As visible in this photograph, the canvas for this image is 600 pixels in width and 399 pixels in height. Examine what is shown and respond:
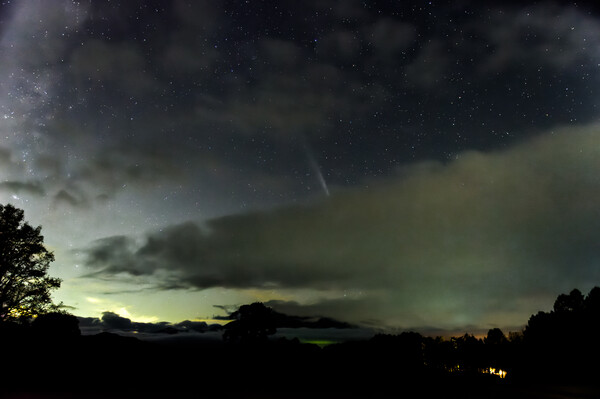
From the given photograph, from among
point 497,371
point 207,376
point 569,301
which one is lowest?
point 497,371

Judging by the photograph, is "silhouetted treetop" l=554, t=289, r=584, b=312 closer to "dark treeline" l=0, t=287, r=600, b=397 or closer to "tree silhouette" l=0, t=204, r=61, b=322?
"dark treeline" l=0, t=287, r=600, b=397

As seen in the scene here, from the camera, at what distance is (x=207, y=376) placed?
2231cm

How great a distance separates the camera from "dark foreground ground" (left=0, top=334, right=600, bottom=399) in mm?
19109

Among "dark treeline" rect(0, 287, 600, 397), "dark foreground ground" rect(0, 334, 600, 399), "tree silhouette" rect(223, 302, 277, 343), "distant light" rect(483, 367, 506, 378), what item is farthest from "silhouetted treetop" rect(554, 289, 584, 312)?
"tree silhouette" rect(223, 302, 277, 343)

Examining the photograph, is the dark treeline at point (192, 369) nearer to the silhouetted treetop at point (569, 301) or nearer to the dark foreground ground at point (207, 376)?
the dark foreground ground at point (207, 376)

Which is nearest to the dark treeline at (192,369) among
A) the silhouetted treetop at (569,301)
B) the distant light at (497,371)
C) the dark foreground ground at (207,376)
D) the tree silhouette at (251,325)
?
the dark foreground ground at (207,376)

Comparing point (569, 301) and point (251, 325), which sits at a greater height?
point (569, 301)

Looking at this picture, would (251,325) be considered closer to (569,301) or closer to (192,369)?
(192,369)

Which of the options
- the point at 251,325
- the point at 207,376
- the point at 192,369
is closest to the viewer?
the point at 207,376

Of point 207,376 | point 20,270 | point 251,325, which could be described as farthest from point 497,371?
point 20,270

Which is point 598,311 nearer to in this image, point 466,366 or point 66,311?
point 466,366

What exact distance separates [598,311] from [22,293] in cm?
6488

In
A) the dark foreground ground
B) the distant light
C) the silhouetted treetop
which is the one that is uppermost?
the silhouetted treetop

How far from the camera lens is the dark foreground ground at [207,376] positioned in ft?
62.7
